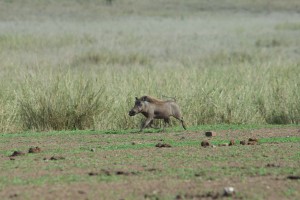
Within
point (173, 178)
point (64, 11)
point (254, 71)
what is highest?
point (64, 11)

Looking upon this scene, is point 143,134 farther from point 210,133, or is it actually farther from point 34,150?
point 34,150

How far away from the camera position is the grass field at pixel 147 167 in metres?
7.44

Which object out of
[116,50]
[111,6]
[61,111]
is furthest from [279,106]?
[111,6]

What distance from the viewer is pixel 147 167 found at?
8.83m

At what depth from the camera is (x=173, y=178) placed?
8.13 m

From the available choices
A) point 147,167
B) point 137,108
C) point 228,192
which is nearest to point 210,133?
point 137,108

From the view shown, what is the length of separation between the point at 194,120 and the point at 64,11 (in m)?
Result: 59.0

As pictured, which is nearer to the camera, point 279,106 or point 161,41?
point 279,106

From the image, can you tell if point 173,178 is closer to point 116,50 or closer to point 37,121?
point 37,121

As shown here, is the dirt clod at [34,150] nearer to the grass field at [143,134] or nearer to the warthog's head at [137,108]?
the grass field at [143,134]

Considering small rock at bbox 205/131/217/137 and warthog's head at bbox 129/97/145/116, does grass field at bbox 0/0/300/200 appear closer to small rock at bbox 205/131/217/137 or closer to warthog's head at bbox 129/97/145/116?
small rock at bbox 205/131/217/137

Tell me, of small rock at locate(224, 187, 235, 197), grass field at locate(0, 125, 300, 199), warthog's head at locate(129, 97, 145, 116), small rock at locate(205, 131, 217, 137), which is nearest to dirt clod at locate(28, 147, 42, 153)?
grass field at locate(0, 125, 300, 199)

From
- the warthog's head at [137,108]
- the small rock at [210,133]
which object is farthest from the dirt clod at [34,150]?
the small rock at [210,133]

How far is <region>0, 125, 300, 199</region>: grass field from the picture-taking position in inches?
293
